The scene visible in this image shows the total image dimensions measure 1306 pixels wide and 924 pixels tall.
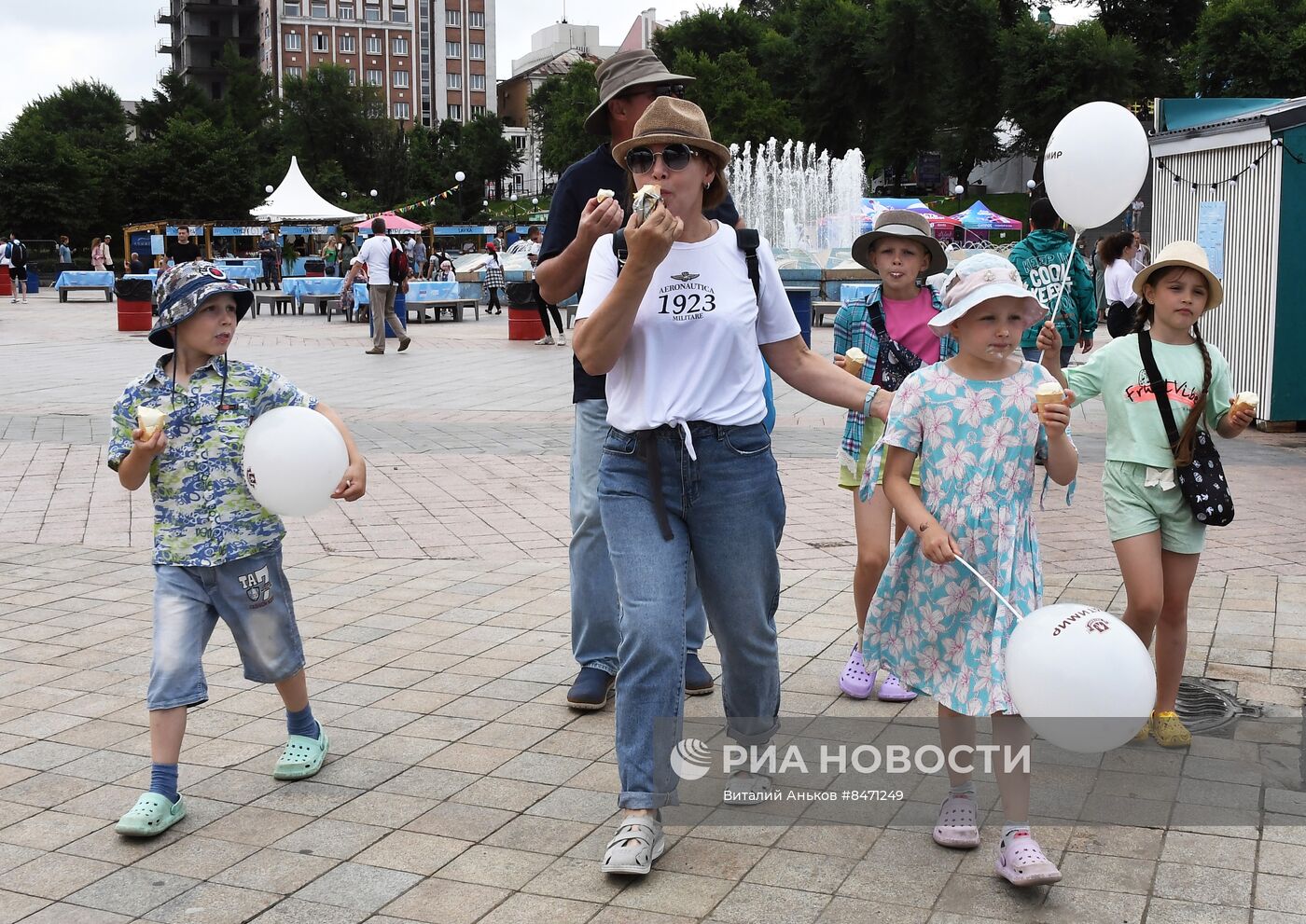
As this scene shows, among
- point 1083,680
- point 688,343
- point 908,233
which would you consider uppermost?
point 908,233

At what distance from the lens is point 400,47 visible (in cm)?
12288

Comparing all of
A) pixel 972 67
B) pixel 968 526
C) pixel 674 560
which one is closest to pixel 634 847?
pixel 674 560

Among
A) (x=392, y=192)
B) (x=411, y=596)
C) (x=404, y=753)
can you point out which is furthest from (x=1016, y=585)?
(x=392, y=192)

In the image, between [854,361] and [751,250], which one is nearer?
[751,250]

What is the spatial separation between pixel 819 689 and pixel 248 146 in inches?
2751

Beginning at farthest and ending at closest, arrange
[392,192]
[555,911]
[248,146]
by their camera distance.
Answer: [392,192] → [248,146] → [555,911]

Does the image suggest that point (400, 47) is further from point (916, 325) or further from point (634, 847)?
point (634, 847)

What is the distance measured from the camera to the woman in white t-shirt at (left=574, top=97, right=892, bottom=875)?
135 inches

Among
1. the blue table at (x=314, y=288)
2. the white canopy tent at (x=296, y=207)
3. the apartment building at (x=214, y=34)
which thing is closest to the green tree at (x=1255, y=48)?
the white canopy tent at (x=296, y=207)

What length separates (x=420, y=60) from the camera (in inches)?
4847

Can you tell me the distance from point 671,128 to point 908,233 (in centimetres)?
149

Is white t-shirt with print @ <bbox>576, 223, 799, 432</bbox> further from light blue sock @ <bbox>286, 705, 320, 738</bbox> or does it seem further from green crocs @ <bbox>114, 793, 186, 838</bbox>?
green crocs @ <bbox>114, 793, 186, 838</bbox>

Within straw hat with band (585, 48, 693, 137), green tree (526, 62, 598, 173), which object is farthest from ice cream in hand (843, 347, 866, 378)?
green tree (526, 62, 598, 173)

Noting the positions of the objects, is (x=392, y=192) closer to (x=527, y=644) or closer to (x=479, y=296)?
(x=479, y=296)
